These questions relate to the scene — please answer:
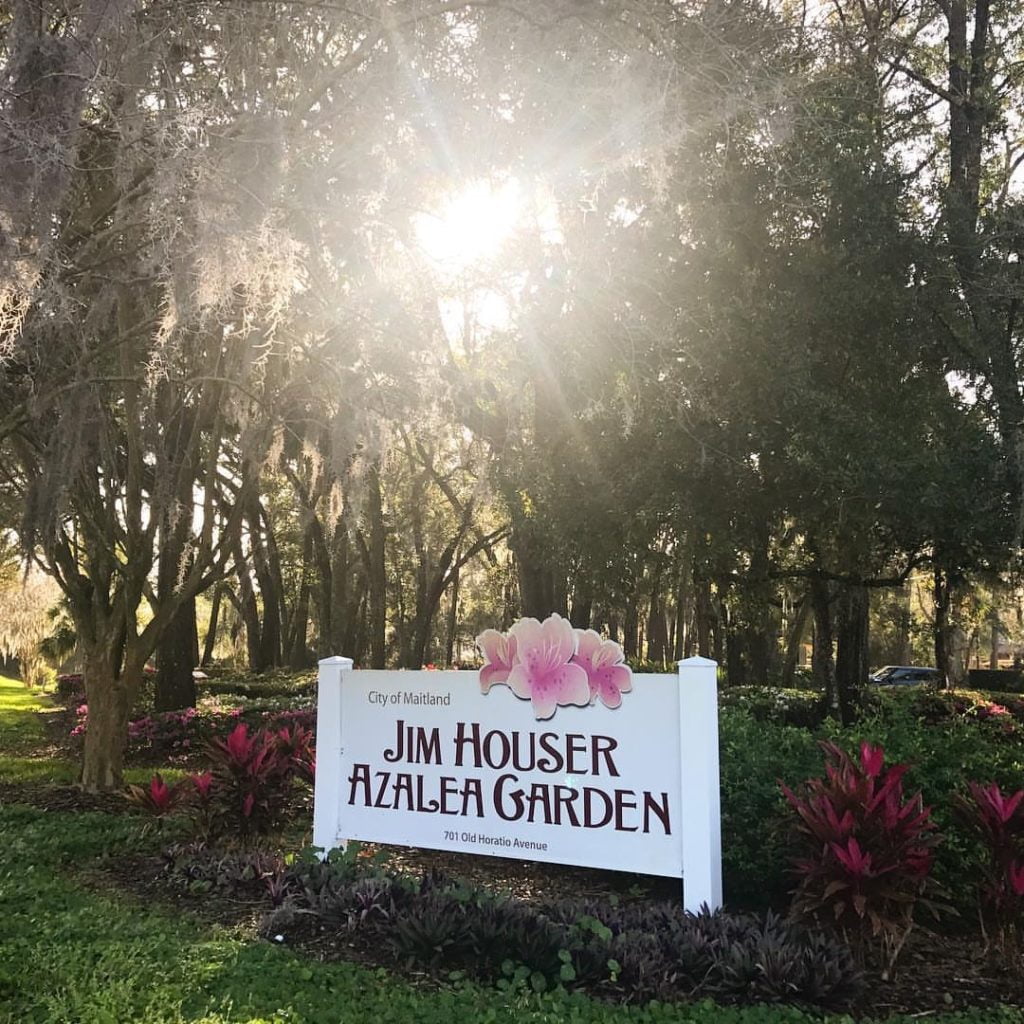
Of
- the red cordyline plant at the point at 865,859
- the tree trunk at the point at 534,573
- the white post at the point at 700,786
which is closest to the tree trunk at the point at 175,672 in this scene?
the tree trunk at the point at 534,573

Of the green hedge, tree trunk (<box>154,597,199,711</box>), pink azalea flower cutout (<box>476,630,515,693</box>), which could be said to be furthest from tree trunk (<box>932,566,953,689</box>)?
tree trunk (<box>154,597,199,711</box>)

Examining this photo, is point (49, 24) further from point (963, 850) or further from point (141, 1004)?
point (963, 850)

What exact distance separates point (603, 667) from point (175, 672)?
1141cm

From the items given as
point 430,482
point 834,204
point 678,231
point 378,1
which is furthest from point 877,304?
point 430,482

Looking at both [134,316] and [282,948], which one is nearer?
[282,948]

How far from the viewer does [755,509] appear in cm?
1041

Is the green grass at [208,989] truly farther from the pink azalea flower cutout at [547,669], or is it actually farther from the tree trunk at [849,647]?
the tree trunk at [849,647]

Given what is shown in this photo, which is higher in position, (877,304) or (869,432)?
(877,304)

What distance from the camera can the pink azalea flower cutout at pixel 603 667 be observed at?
16.1 ft

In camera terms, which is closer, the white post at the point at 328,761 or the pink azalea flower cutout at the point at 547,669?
the pink azalea flower cutout at the point at 547,669

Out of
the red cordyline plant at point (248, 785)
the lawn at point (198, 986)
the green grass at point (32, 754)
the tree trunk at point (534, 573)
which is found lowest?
the green grass at point (32, 754)

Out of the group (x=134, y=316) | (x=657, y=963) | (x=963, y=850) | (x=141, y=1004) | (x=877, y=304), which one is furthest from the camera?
(x=877, y=304)

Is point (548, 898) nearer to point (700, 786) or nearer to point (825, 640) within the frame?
point (700, 786)

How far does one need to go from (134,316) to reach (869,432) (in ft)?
23.2
